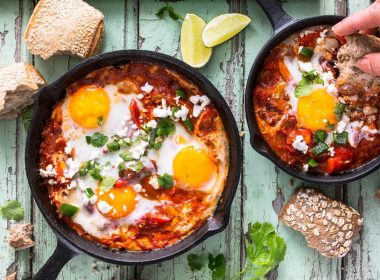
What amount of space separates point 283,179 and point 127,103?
0.94 metres

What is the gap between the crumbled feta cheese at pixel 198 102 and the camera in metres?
3.46

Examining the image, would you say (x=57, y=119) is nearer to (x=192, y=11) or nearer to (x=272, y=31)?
(x=192, y=11)

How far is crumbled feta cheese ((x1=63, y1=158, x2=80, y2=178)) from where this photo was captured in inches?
135

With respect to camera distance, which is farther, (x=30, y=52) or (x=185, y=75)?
(x=30, y=52)

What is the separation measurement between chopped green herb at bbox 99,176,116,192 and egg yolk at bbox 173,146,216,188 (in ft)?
1.04

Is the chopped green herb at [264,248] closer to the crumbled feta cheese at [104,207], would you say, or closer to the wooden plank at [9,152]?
the crumbled feta cheese at [104,207]

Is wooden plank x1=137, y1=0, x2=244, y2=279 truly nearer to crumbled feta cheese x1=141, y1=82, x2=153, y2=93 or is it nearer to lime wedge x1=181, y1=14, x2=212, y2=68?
lime wedge x1=181, y1=14, x2=212, y2=68

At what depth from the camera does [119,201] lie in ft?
11.3

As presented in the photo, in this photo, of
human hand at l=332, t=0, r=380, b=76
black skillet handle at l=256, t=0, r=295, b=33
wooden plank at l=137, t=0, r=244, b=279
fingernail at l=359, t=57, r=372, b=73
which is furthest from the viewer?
wooden plank at l=137, t=0, r=244, b=279

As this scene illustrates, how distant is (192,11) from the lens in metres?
3.69

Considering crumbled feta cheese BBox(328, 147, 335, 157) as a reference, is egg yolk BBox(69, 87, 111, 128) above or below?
above

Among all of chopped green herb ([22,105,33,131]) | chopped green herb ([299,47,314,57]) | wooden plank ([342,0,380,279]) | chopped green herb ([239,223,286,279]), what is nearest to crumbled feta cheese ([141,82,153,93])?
chopped green herb ([22,105,33,131])

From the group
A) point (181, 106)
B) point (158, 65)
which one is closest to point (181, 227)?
point (181, 106)

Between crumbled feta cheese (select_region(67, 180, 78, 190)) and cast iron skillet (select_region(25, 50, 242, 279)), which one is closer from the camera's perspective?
cast iron skillet (select_region(25, 50, 242, 279))
